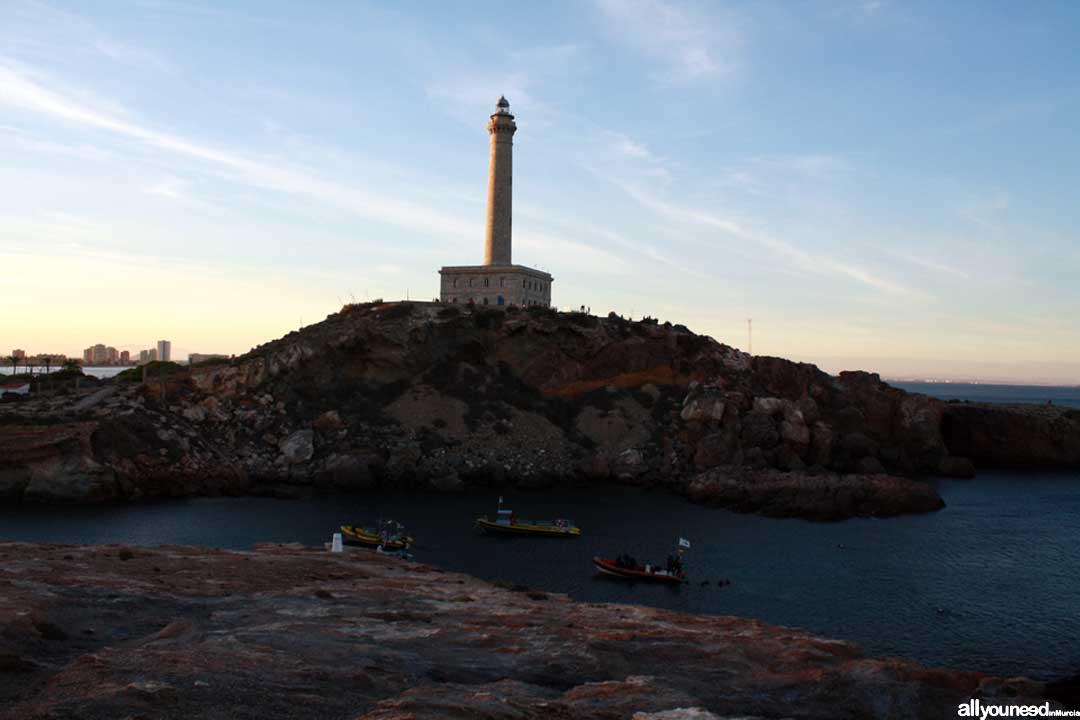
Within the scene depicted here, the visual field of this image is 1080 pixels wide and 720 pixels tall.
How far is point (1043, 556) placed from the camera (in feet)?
158

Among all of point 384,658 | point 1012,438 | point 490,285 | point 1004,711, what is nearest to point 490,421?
point 490,285

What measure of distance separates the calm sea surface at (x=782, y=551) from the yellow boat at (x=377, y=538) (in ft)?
4.41

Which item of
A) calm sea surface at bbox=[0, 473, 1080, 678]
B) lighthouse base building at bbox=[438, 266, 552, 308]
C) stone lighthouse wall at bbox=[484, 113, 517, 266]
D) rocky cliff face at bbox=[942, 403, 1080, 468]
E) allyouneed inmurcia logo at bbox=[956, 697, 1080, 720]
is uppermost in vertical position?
stone lighthouse wall at bbox=[484, 113, 517, 266]

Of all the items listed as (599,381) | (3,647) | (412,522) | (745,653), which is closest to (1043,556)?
(745,653)

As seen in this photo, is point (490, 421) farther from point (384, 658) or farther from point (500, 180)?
point (384, 658)

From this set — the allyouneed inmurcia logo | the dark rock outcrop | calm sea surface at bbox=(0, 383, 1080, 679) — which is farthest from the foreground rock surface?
the dark rock outcrop

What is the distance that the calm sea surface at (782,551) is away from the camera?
Answer: 34531mm

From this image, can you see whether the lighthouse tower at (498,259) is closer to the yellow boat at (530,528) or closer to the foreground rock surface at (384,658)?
the yellow boat at (530,528)

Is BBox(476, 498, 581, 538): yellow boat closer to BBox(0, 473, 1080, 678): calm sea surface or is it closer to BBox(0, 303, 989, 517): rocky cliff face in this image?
BBox(0, 473, 1080, 678): calm sea surface

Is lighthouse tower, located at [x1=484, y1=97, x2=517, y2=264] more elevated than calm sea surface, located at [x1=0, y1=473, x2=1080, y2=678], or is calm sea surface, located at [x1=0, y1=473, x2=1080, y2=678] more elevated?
lighthouse tower, located at [x1=484, y1=97, x2=517, y2=264]

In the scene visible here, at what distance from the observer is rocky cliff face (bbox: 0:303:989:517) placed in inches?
2447

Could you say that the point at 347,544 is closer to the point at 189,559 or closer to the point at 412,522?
the point at 412,522

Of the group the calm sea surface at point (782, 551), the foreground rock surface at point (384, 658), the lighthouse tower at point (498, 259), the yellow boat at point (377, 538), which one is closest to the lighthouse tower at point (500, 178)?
the lighthouse tower at point (498, 259)

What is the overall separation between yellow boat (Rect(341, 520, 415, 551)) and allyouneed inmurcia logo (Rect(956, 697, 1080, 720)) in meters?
31.5
